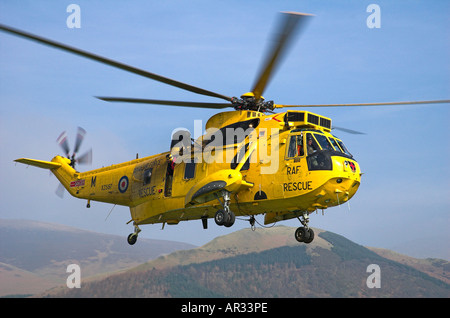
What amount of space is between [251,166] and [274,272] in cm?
10609

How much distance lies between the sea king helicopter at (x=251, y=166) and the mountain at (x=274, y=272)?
33.1 meters

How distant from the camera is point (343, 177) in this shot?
16891 mm

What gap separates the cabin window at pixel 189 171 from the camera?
64.8 feet

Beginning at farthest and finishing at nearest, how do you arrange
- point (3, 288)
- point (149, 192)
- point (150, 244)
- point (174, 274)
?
point (150, 244), point (174, 274), point (3, 288), point (149, 192)

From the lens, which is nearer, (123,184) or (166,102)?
(166,102)

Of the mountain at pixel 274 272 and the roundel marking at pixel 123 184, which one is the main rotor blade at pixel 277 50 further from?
the mountain at pixel 274 272

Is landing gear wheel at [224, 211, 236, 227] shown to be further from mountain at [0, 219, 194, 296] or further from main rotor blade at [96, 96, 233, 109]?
mountain at [0, 219, 194, 296]

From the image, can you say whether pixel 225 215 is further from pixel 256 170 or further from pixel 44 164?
pixel 44 164

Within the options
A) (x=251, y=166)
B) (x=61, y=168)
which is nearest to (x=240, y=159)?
(x=251, y=166)

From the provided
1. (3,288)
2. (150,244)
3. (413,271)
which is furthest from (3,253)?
(413,271)

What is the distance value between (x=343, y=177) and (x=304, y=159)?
52.8 inches

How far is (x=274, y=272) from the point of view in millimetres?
120750

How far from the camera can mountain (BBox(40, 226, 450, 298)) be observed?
204 feet
